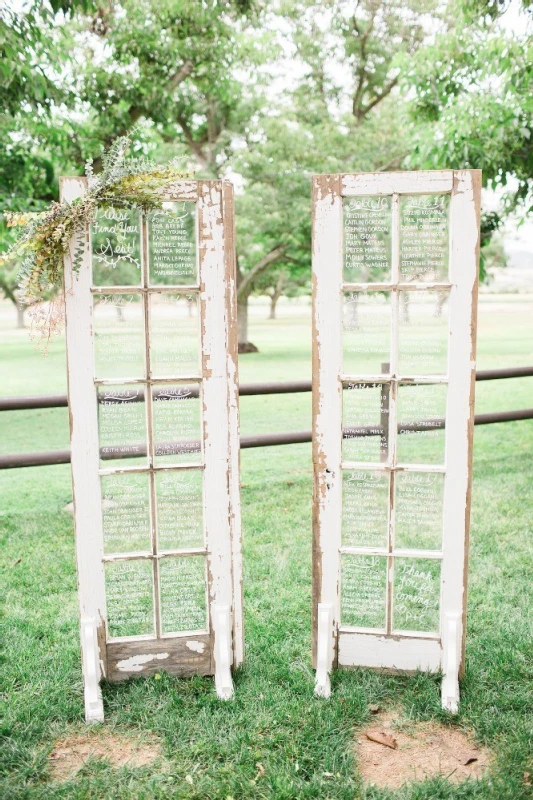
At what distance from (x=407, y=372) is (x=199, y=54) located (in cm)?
660

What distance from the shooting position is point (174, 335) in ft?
8.48

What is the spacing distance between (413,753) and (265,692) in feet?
1.94

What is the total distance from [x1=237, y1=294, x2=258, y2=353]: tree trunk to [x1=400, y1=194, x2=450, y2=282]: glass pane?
54.6 ft

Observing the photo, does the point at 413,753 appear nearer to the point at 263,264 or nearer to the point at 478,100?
the point at 478,100

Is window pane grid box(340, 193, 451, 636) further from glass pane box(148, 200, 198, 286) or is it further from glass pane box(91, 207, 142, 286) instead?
glass pane box(91, 207, 142, 286)

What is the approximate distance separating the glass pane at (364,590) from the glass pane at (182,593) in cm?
57

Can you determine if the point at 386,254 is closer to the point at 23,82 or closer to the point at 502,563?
the point at 502,563

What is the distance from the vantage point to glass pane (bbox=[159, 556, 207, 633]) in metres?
2.70

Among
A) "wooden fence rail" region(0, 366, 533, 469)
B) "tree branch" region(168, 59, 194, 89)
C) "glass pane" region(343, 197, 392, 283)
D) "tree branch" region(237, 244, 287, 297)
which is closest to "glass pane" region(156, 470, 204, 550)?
"glass pane" region(343, 197, 392, 283)

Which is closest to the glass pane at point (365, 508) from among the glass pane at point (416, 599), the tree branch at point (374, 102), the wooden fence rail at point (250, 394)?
the glass pane at point (416, 599)

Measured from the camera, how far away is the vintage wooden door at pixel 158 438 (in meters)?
2.52

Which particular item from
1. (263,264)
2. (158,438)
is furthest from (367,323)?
(263,264)

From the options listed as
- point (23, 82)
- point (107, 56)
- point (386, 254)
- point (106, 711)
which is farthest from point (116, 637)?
point (107, 56)

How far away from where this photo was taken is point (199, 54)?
25.6ft
